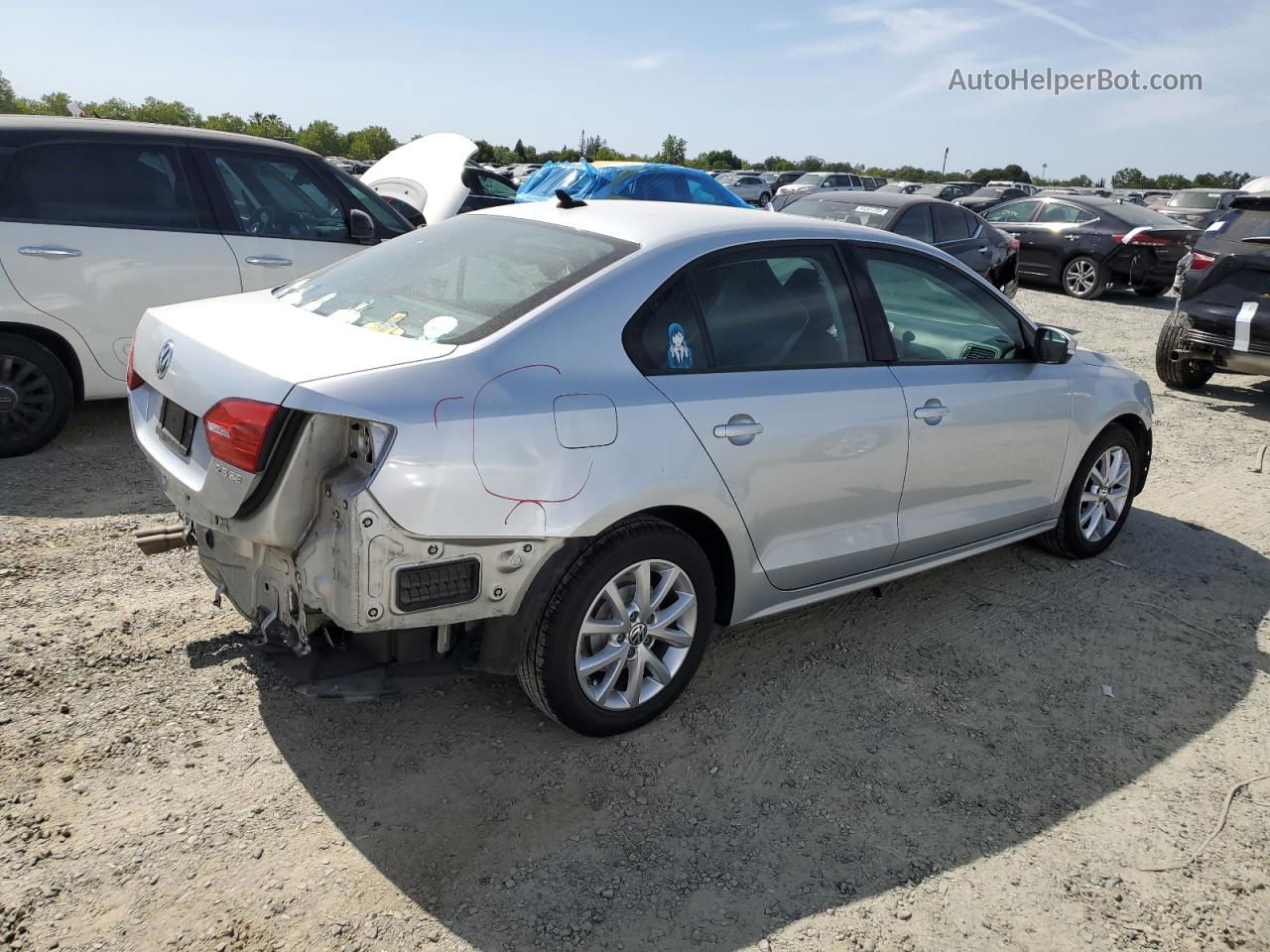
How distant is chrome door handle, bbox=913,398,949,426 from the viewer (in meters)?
3.86

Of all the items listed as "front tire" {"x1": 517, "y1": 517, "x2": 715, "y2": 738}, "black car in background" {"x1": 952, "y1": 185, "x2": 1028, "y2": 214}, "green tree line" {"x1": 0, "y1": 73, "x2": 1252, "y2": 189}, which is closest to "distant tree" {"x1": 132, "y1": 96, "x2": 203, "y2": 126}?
"green tree line" {"x1": 0, "y1": 73, "x2": 1252, "y2": 189}

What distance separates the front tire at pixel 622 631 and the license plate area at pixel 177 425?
1192 millimetres

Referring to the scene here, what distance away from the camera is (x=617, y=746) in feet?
10.7

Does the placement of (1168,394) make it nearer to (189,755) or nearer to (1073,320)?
(1073,320)

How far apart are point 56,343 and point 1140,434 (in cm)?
588

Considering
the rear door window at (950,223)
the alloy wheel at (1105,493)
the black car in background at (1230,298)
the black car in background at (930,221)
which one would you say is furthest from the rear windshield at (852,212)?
the alloy wheel at (1105,493)

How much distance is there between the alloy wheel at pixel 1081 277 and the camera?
15245 millimetres

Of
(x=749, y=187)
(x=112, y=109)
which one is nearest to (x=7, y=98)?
(x=112, y=109)

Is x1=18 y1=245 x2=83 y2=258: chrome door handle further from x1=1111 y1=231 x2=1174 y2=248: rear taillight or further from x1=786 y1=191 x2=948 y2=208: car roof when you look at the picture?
x1=1111 y1=231 x2=1174 y2=248: rear taillight

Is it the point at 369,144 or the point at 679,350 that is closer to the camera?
the point at 679,350

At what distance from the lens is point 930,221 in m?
11.5

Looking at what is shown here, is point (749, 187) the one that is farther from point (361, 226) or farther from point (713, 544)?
point (713, 544)

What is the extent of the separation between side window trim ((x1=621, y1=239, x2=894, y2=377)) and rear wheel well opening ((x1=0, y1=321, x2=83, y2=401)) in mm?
3903

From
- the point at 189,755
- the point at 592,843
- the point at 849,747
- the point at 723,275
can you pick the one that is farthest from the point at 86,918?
the point at 723,275
